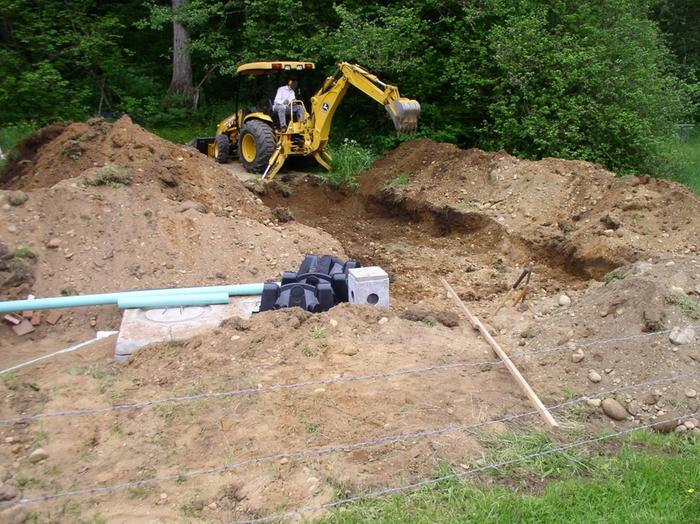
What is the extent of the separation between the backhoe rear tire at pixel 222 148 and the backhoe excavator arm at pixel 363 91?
8.26 ft

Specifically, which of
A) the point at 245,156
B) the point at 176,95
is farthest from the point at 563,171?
the point at 176,95

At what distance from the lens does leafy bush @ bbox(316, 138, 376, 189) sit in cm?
1398

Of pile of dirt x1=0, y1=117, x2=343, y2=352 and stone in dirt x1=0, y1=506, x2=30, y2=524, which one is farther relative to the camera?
pile of dirt x1=0, y1=117, x2=343, y2=352

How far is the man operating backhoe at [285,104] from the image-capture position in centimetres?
1414

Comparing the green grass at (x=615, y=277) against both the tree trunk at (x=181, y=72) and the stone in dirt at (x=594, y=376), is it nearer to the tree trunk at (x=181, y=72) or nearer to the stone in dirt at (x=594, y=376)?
the stone in dirt at (x=594, y=376)

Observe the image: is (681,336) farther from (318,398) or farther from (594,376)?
(318,398)

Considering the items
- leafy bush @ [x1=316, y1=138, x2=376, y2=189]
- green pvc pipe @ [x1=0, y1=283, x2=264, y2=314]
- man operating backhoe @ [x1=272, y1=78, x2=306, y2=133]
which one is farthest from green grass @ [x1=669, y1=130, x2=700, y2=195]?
green pvc pipe @ [x1=0, y1=283, x2=264, y2=314]

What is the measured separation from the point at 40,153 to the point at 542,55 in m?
9.52

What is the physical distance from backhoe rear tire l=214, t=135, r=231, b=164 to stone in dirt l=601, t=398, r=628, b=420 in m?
11.8

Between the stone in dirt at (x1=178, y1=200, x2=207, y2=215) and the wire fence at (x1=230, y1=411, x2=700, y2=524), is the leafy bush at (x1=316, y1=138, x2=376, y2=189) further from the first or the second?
the wire fence at (x1=230, y1=411, x2=700, y2=524)

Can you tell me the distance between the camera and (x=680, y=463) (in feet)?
15.4

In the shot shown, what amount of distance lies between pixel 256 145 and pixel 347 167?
72.9 inches

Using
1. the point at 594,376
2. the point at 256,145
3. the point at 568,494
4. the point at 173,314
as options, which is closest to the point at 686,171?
the point at 256,145

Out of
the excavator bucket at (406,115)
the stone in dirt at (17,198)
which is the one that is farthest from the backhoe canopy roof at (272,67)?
the stone in dirt at (17,198)
